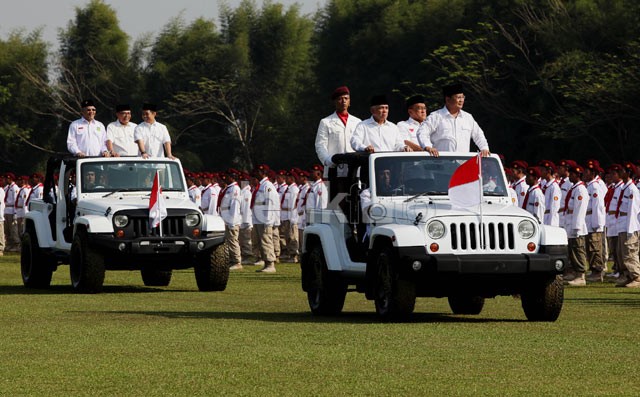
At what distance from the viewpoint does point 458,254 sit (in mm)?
15695

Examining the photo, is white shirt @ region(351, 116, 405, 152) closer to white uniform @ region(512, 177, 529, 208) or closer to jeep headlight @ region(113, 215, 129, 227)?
jeep headlight @ region(113, 215, 129, 227)

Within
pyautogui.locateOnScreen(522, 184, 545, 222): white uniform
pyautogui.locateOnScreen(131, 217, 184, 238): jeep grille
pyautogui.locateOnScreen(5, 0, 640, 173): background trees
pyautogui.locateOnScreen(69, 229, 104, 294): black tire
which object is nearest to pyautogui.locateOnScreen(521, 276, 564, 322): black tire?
pyautogui.locateOnScreen(131, 217, 184, 238): jeep grille

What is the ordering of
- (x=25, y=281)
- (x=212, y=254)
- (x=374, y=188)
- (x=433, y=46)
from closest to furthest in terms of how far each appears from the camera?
(x=374, y=188), (x=212, y=254), (x=25, y=281), (x=433, y=46)

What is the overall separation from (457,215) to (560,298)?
4.91ft

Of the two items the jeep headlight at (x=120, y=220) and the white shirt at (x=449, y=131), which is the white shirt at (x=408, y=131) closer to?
the white shirt at (x=449, y=131)

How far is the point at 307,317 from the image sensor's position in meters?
17.6

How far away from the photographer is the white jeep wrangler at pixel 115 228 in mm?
22125

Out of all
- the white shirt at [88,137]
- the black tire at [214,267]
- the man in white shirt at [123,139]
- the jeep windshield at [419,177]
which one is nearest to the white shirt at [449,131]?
the jeep windshield at [419,177]

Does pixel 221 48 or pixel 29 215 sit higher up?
pixel 221 48

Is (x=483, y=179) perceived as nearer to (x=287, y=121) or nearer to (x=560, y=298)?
(x=560, y=298)

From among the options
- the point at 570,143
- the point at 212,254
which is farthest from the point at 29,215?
the point at 570,143

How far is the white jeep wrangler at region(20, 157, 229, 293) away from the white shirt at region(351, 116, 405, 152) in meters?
5.21

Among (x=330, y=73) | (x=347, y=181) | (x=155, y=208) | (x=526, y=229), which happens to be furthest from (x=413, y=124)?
(x=330, y=73)

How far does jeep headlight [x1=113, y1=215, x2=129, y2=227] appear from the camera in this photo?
72.5ft
